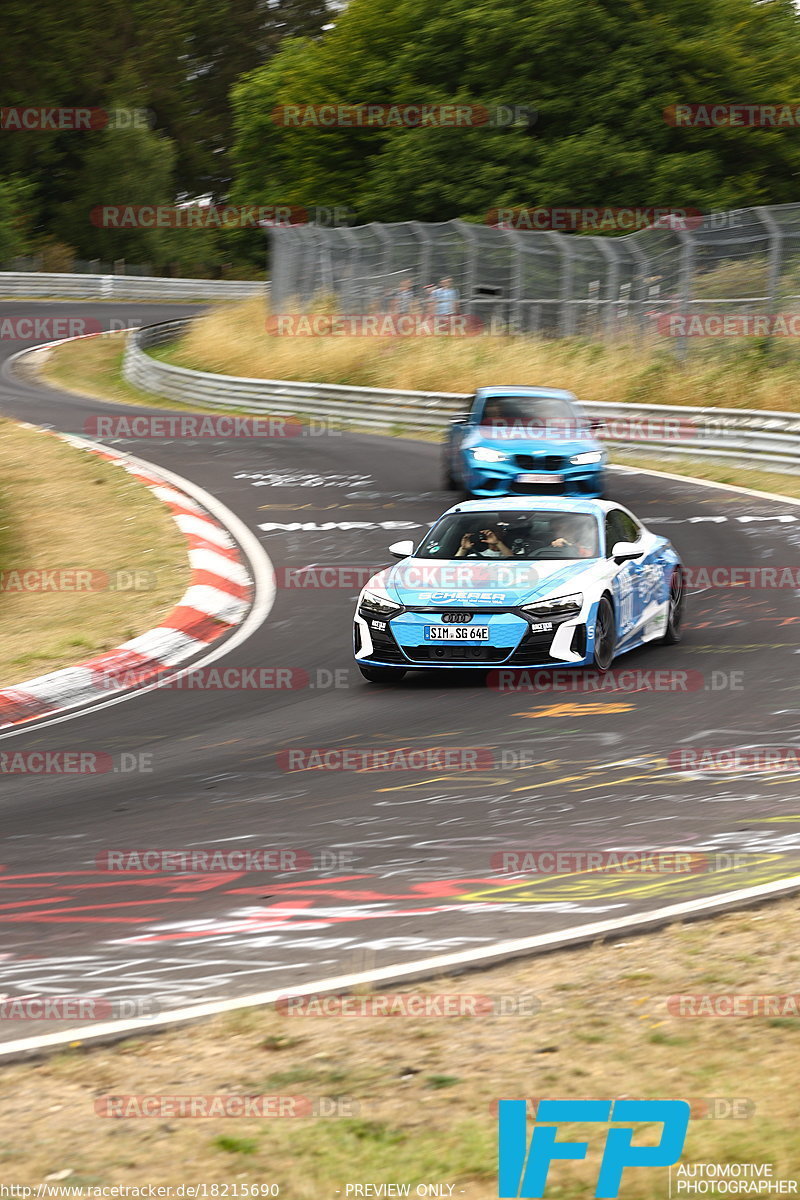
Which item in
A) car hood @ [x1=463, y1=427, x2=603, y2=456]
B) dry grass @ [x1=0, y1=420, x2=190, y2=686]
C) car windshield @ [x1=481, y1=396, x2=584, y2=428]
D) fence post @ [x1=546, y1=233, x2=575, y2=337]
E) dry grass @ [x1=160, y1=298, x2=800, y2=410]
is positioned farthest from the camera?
fence post @ [x1=546, y1=233, x2=575, y2=337]

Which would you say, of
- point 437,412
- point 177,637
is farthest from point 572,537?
point 437,412

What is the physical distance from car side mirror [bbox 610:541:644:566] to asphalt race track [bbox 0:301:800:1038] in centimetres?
74

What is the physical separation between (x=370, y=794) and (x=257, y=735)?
179 centimetres

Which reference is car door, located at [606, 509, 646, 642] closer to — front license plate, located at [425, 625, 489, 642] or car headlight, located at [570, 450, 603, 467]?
front license plate, located at [425, 625, 489, 642]

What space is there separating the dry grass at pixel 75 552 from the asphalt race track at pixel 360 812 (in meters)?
1.27

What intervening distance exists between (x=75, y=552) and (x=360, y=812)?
365 inches

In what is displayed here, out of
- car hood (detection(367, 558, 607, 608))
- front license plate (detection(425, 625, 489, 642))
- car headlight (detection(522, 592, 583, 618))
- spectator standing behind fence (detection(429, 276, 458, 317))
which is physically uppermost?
spectator standing behind fence (detection(429, 276, 458, 317))

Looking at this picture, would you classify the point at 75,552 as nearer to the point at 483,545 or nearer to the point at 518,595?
the point at 483,545

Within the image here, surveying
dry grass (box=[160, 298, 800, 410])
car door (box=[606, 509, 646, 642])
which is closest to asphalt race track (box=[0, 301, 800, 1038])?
car door (box=[606, 509, 646, 642])

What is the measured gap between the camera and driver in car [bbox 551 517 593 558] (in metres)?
12.0

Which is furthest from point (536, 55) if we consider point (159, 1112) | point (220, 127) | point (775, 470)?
point (220, 127)

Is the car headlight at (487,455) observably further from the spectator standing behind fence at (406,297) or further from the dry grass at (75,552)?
the spectator standing behind fence at (406,297)

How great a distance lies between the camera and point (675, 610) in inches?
503

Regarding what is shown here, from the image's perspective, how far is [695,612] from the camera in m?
14.0
